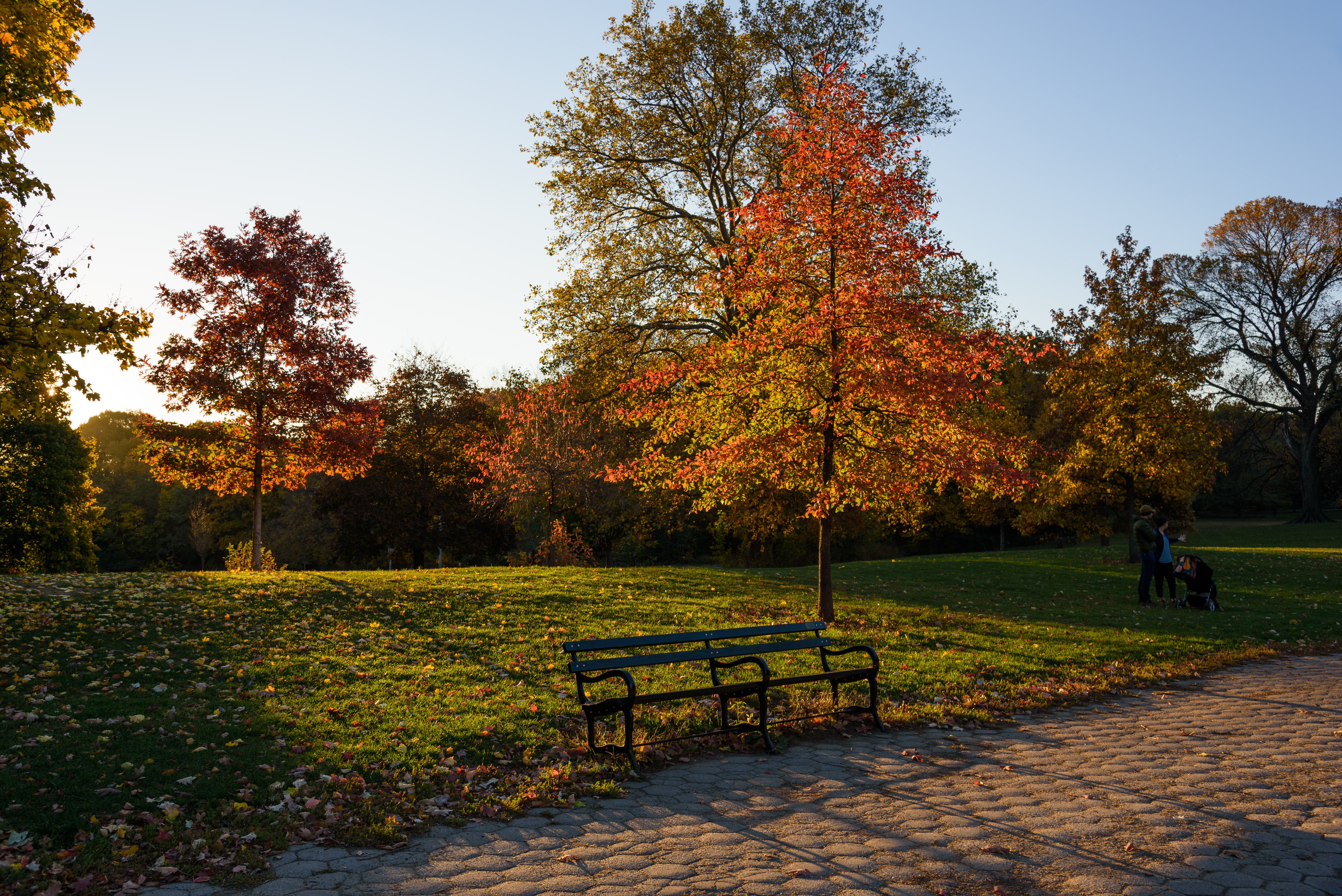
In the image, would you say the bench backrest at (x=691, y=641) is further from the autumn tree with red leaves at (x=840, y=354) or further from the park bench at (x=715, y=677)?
the autumn tree with red leaves at (x=840, y=354)

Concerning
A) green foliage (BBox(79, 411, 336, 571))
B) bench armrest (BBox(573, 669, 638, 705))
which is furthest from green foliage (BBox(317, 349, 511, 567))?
bench armrest (BBox(573, 669, 638, 705))

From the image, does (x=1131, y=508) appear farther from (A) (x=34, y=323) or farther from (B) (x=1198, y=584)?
(A) (x=34, y=323)

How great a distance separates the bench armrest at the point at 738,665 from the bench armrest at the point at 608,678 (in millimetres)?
1085

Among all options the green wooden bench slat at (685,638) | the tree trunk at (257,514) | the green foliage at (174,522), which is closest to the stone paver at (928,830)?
the green wooden bench slat at (685,638)

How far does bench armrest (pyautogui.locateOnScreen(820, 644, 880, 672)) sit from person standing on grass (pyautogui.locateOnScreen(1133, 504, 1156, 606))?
9.46 meters

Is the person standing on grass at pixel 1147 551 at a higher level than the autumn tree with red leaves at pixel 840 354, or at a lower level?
lower

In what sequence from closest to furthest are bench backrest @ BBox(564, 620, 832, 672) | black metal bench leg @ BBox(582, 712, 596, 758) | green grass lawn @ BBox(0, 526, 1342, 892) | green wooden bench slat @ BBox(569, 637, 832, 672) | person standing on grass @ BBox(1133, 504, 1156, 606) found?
green grass lawn @ BBox(0, 526, 1342, 892), black metal bench leg @ BBox(582, 712, 596, 758), green wooden bench slat @ BBox(569, 637, 832, 672), bench backrest @ BBox(564, 620, 832, 672), person standing on grass @ BBox(1133, 504, 1156, 606)

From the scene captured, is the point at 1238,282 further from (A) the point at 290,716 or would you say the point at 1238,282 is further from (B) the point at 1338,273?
(A) the point at 290,716

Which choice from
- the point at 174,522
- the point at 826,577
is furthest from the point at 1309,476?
the point at 174,522

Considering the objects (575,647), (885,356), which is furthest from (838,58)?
(575,647)

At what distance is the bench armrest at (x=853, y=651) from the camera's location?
24.6ft

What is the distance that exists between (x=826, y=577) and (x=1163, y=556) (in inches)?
304

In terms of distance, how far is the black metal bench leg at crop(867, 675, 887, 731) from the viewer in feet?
23.9

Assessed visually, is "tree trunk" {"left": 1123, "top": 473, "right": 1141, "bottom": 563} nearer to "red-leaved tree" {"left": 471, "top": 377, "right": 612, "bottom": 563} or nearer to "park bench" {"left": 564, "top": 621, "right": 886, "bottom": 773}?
"red-leaved tree" {"left": 471, "top": 377, "right": 612, "bottom": 563}
